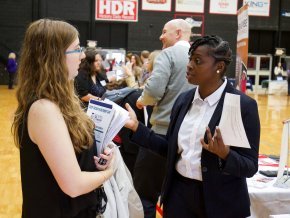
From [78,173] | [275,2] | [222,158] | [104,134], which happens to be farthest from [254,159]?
[275,2]

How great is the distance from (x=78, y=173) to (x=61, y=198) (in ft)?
0.42

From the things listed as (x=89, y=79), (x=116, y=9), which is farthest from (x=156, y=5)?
(x=89, y=79)

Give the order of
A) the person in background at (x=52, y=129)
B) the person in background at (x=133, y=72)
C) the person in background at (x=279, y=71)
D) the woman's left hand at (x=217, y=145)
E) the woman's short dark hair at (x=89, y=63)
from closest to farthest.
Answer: the person in background at (x=52, y=129), the woman's left hand at (x=217, y=145), the woman's short dark hair at (x=89, y=63), the person in background at (x=133, y=72), the person in background at (x=279, y=71)

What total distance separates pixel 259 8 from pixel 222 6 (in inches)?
79.1

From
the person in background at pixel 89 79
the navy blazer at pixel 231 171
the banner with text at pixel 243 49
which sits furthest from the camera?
the person in background at pixel 89 79

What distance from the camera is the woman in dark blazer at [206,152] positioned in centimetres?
198

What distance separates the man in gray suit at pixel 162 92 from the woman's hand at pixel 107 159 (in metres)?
1.47

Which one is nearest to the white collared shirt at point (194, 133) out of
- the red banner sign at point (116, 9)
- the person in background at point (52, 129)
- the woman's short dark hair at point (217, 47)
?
the woman's short dark hair at point (217, 47)

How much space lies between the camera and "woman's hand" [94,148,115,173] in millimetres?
1734

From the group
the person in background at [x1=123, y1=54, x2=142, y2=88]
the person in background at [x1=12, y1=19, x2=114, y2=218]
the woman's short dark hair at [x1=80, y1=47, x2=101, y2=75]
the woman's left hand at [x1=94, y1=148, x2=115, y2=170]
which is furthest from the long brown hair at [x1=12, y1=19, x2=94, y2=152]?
the person in background at [x1=123, y1=54, x2=142, y2=88]

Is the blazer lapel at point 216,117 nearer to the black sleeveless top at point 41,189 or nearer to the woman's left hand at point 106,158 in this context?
the woman's left hand at point 106,158

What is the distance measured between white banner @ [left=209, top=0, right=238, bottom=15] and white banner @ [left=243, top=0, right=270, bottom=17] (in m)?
0.97

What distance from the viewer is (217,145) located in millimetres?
1841

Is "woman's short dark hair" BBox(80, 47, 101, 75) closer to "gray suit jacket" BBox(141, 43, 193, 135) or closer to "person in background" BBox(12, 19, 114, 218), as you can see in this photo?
"gray suit jacket" BBox(141, 43, 193, 135)
